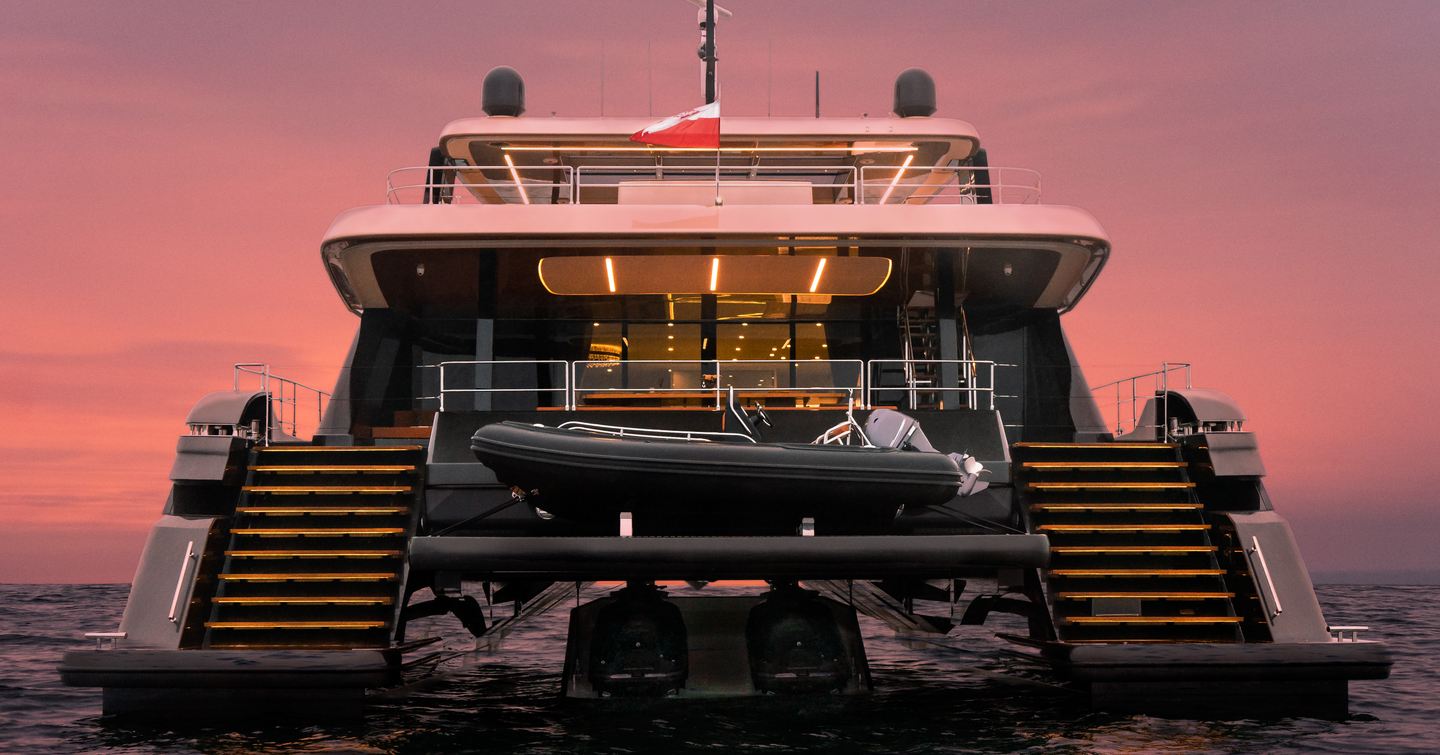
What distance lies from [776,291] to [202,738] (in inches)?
275

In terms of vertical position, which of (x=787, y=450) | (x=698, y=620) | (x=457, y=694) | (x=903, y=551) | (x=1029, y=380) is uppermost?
(x=1029, y=380)

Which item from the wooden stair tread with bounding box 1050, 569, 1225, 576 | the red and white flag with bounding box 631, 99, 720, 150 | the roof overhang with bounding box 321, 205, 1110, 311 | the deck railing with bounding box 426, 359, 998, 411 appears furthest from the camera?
the deck railing with bounding box 426, 359, 998, 411

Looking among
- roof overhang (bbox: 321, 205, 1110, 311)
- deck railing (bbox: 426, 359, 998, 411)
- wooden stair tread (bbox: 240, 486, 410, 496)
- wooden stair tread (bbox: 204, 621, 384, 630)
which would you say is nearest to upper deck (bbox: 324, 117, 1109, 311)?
roof overhang (bbox: 321, 205, 1110, 311)

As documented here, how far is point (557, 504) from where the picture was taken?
8.57 meters

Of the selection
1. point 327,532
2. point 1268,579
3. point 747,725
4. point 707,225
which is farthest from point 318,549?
point 1268,579

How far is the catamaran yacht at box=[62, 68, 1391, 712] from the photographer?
8195 mm

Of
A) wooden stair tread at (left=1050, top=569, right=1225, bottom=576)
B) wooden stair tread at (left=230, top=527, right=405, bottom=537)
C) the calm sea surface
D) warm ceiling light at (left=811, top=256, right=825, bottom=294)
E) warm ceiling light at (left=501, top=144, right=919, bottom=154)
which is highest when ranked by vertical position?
warm ceiling light at (left=501, top=144, right=919, bottom=154)

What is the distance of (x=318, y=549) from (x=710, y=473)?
3.28 m

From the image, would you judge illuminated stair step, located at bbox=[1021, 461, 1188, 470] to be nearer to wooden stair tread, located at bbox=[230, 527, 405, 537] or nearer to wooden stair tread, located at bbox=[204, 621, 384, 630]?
wooden stair tread, located at bbox=[230, 527, 405, 537]

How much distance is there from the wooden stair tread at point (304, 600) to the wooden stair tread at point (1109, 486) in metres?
5.09

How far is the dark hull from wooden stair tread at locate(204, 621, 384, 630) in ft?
4.84

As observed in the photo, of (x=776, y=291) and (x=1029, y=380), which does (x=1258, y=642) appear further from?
(x=776, y=291)

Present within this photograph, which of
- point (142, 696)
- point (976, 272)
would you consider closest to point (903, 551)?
point (976, 272)

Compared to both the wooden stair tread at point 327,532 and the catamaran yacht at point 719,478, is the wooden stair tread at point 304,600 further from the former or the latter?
the wooden stair tread at point 327,532
